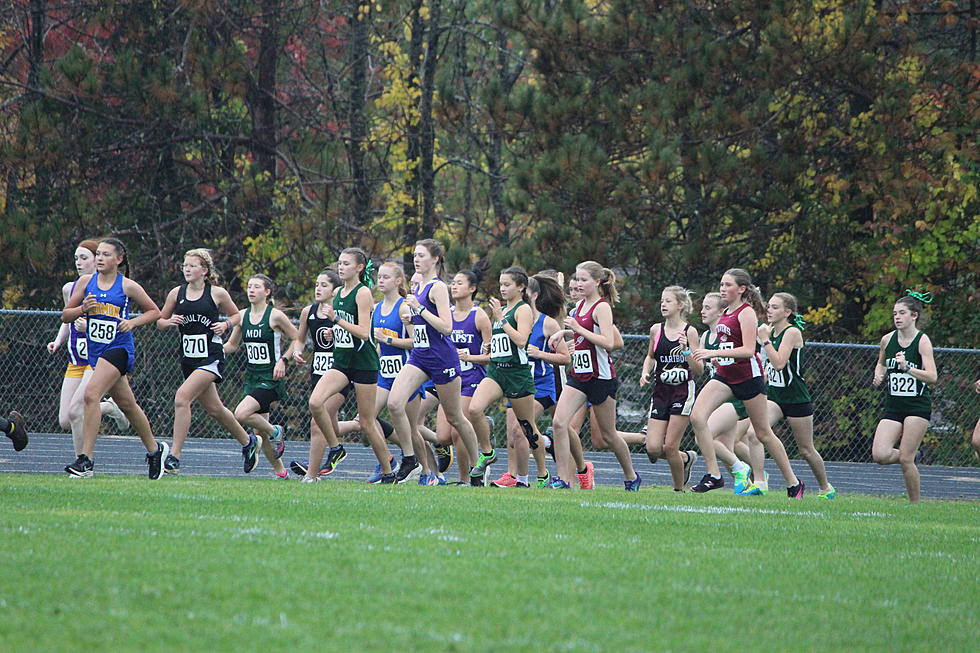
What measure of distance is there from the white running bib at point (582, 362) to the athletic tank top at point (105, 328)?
4048mm

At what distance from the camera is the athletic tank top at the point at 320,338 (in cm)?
1380

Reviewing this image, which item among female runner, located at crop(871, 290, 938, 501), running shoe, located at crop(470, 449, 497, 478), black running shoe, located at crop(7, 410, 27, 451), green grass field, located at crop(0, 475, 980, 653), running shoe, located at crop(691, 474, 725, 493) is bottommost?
green grass field, located at crop(0, 475, 980, 653)

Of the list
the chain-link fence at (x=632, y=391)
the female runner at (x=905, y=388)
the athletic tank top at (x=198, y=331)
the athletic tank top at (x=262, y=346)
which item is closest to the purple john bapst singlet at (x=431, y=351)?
the athletic tank top at (x=262, y=346)

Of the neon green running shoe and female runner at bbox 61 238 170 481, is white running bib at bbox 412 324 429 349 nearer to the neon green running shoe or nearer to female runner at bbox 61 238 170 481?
female runner at bbox 61 238 170 481

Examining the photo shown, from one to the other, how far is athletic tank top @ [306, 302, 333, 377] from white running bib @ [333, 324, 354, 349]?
39.1 inches

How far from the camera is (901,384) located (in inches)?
510

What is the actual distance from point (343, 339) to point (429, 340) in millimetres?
821

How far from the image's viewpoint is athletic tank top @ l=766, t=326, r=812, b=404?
13.6 metres

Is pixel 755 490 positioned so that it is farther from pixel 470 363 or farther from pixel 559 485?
pixel 470 363

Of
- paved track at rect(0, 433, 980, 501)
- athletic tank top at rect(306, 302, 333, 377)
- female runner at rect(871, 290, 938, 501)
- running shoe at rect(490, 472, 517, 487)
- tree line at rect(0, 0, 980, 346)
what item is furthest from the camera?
tree line at rect(0, 0, 980, 346)

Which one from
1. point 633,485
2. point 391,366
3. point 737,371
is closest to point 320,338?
point 391,366

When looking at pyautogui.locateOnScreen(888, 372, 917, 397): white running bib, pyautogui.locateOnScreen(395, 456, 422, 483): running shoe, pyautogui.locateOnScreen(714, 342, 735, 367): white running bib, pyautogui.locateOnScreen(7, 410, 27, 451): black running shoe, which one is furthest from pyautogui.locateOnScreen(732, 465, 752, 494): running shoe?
pyautogui.locateOnScreen(7, 410, 27, 451): black running shoe

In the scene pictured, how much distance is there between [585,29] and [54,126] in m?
9.27

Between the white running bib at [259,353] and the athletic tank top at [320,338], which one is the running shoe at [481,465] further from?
the white running bib at [259,353]
